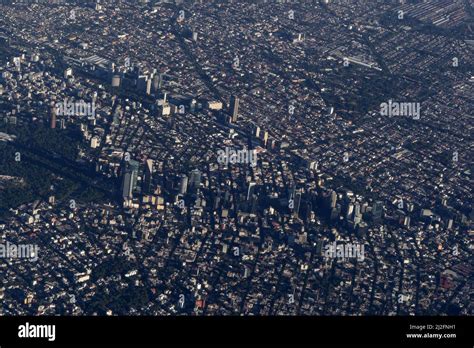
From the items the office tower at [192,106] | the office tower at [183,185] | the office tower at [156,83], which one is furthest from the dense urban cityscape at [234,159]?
the office tower at [192,106]

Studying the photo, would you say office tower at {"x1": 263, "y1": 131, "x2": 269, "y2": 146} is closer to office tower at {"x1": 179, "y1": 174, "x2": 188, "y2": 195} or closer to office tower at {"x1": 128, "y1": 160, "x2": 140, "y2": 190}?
office tower at {"x1": 179, "y1": 174, "x2": 188, "y2": 195}

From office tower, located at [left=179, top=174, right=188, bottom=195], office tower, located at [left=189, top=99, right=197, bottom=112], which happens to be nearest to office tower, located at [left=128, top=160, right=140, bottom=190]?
office tower, located at [left=179, top=174, right=188, bottom=195]
